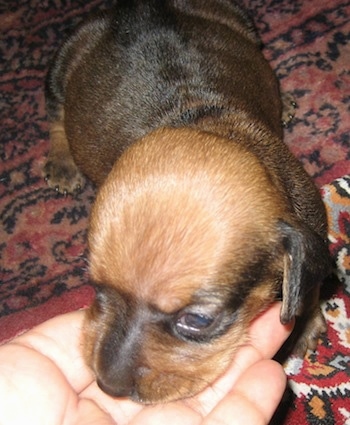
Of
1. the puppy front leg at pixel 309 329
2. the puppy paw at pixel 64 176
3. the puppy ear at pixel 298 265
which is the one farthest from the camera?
the puppy paw at pixel 64 176

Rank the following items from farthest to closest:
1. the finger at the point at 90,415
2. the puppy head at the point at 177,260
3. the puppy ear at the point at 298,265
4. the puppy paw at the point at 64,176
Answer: the puppy paw at the point at 64,176, the finger at the point at 90,415, the puppy ear at the point at 298,265, the puppy head at the point at 177,260

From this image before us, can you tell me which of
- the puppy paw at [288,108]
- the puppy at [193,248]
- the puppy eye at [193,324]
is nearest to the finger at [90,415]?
the puppy at [193,248]

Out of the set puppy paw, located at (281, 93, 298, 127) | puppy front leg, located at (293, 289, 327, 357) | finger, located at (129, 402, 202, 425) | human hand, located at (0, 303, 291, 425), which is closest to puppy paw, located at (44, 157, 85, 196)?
puppy paw, located at (281, 93, 298, 127)

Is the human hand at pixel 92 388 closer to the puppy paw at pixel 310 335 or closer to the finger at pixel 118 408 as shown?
the finger at pixel 118 408

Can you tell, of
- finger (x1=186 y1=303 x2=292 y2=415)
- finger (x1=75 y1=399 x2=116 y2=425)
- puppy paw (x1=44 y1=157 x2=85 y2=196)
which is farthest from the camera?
puppy paw (x1=44 y1=157 x2=85 y2=196)

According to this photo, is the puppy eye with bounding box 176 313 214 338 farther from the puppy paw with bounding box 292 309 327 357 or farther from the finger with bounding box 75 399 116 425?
the puppy paw with bounding box 292 309 327 357

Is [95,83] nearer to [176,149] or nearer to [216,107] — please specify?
[216,107]

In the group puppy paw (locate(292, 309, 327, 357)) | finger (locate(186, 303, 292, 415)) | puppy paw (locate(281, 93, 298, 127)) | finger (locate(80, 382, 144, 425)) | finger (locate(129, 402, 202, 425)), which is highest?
puppy paw (locate(281, 93, 298, 127))
